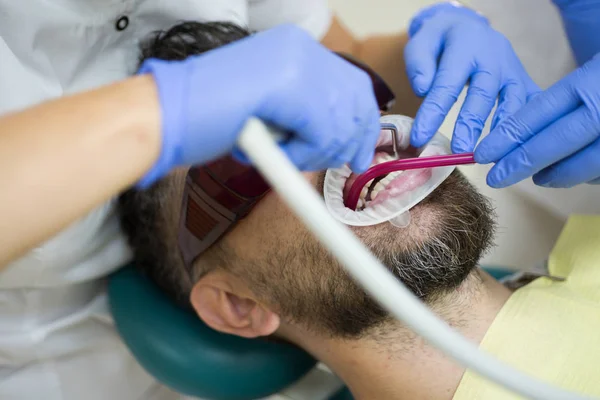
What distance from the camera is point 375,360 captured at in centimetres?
109

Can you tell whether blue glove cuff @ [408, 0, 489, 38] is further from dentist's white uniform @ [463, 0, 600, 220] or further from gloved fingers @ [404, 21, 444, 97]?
dentist's white uniform @ [463, 0, 600, 220]

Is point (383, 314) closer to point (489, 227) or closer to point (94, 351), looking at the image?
point (489, 227)

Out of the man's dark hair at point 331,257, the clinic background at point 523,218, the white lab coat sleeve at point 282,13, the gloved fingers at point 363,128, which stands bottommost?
the clinic background at point 523,218

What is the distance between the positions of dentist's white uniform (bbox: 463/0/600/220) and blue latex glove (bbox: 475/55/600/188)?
563 mm

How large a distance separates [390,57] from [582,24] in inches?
19.5

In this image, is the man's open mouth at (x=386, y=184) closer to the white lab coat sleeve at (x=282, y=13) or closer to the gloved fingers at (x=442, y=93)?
the gloved fingers at (x=442, y=93)

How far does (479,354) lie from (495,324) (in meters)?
0.52

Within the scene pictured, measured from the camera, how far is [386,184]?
1021mm

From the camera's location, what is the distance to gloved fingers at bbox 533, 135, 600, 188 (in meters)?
0.98

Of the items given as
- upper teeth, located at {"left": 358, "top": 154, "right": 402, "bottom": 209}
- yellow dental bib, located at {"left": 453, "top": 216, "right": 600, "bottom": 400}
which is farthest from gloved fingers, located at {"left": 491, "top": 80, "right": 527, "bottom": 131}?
yellow dental bib, located at {"left": 453, "top": 216, "right": 600, "bottom": 400}

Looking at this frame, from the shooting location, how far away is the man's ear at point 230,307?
1.10 m

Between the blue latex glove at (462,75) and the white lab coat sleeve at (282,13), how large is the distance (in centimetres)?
31

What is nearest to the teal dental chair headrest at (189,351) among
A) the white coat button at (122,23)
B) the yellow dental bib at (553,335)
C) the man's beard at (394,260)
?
the man's beard at (394,260)

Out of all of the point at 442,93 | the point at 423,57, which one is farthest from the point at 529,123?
the point at 423,57
